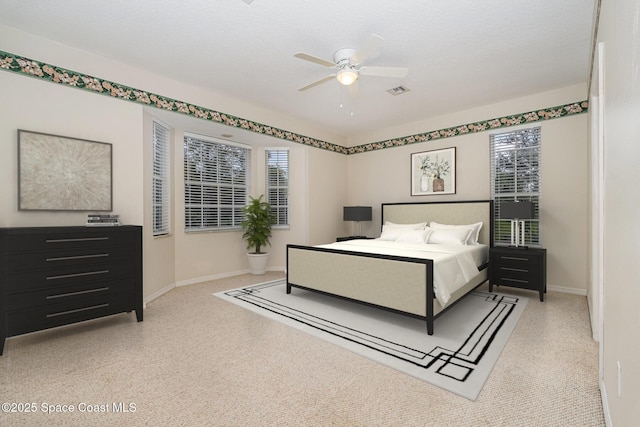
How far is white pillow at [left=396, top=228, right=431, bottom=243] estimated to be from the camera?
14.7 ft

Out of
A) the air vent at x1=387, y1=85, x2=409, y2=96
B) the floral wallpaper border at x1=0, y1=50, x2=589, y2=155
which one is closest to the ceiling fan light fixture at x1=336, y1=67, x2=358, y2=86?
the air vent at x1=387, y1=85, x2=409, y2=96

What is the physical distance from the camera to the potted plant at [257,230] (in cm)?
538

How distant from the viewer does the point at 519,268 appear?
12.8 ft

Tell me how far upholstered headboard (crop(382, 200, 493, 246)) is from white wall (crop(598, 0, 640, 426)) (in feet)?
10.2

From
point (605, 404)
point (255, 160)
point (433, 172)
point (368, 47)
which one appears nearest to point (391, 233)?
point (433, 172)

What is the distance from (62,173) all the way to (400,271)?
3510mm

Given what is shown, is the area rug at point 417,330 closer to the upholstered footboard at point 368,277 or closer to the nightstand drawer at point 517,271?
the upholstered footboard at point 368,277

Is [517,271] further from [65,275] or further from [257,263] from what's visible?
[65,275]

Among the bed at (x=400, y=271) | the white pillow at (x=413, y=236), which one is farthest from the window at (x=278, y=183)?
the white pillow at (x=413, y=236)

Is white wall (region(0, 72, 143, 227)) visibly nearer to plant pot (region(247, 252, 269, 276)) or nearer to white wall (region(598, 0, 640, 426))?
plant pot (region(247, 252, 269, 276))

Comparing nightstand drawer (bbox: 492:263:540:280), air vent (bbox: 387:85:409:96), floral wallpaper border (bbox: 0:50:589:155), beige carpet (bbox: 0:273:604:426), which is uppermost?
air vent (bbox: 387:85:409:96)

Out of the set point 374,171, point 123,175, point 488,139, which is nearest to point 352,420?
point 123,175

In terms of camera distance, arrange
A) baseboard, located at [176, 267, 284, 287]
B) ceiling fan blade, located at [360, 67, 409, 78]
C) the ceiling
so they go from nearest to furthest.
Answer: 1. the ceiling
2. ceiling fan blade, located at [360, 67, 409, 78]
3. baseboard, located at [176, 267, 284, 287]

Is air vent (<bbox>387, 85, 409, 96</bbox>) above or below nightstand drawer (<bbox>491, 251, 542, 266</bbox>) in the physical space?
above
